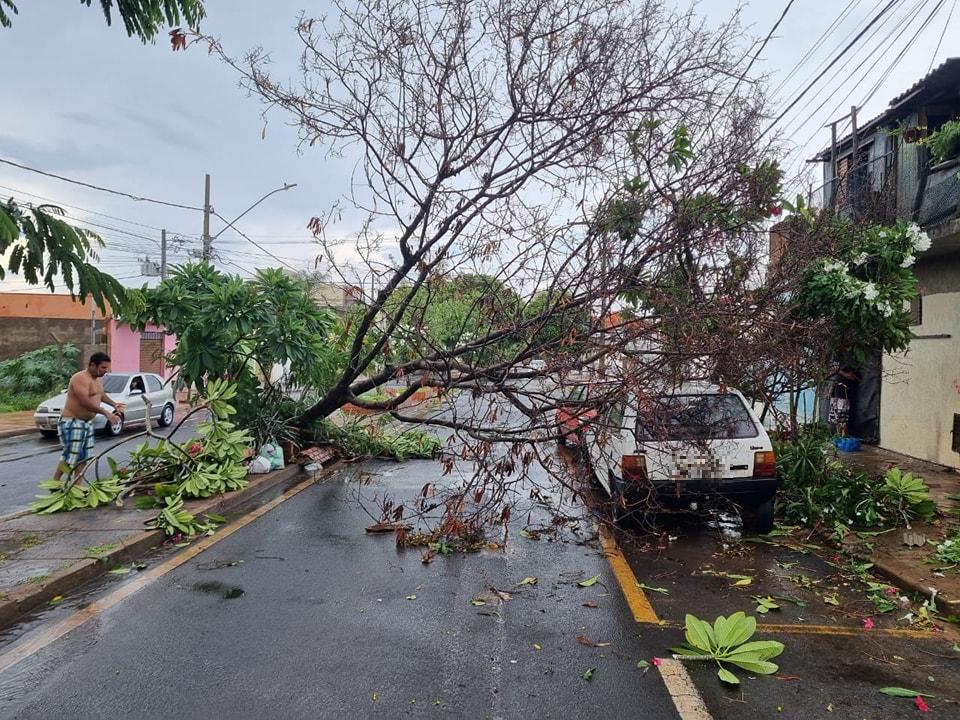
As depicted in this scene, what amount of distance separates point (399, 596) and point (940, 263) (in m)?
10.5

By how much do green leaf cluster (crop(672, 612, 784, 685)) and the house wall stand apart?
7.69 meters

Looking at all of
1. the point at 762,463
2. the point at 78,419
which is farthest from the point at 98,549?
the point at 762,463

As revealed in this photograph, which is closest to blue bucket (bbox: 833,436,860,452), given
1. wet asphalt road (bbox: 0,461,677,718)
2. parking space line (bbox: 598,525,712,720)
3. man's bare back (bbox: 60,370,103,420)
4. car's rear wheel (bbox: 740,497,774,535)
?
car's rear wheel (bbox: 740,497,774,535)

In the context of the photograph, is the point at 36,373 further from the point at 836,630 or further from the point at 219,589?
the point at 836,630

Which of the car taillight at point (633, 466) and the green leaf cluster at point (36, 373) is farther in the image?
the green leaf cluster at point (36, 373)

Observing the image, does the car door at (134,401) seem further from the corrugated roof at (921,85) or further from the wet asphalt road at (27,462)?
the corrugated roof at (921,85)

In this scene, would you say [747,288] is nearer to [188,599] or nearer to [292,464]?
[188,599]

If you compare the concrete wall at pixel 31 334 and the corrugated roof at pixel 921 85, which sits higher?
the corrugated roof at pixel 921 85

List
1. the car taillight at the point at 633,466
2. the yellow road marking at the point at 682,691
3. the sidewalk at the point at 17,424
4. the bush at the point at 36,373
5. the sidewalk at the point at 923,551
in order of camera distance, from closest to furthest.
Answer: the yellow road marking at the point at 682,691 → the sidewalk at the point at 923,551 → the car taillight at the point at 633,466 → the sidewalk at the point at 17,424 → the bush at the point at 36,373

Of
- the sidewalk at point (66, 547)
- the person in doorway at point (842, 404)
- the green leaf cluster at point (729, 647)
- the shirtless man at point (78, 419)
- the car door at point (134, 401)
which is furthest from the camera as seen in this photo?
the car door at point (134, 401)

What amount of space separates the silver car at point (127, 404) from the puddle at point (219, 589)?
422 inches

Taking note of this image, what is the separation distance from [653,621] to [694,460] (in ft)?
7.68

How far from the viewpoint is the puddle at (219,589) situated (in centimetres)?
531

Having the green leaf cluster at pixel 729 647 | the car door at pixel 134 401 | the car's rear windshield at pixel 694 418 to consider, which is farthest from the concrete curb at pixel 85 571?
the car door at pixel 134 401
